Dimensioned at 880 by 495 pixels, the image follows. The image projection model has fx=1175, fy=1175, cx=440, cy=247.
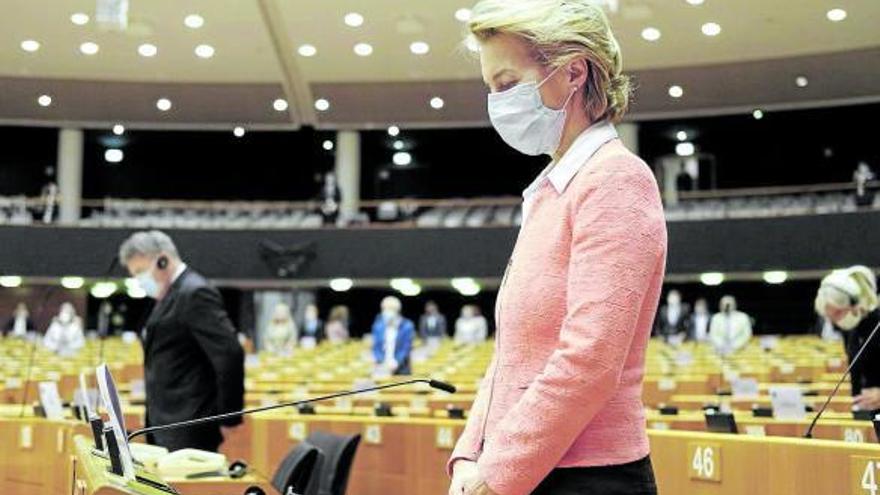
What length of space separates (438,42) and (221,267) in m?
6.39

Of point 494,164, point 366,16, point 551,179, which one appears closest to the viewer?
point 551,179

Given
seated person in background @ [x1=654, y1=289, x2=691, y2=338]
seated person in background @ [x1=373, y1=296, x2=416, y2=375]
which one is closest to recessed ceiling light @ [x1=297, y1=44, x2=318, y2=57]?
seated person in background @ [x1=654, y1=289, x2=691, y2=338]

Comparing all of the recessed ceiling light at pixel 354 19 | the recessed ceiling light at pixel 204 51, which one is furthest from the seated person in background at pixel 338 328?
the recessed ceiling light at pixel 204 51

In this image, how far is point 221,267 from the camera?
77.1 feet

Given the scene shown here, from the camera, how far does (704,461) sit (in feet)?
12.5

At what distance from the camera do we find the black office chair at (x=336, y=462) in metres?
4.56

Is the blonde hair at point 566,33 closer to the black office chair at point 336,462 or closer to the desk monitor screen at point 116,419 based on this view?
the desk monitor screen at point 116,419

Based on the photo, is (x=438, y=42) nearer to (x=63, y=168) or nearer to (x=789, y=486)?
(x=63, y=168)

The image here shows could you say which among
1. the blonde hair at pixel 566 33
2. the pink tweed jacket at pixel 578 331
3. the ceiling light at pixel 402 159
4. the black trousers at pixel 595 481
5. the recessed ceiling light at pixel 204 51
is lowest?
the black trousers at pixel 595 481

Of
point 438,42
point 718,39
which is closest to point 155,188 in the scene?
point 438,42

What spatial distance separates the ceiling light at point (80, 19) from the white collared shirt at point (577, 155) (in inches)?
767

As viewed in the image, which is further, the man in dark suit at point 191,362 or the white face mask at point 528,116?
the man in dark suit at point 191,362

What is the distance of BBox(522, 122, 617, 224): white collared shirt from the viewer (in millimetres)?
1823

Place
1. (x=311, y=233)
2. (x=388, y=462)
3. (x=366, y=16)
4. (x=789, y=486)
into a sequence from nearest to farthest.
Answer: (x=789, y=486) → (x=388, y=462) → (x=366, y=16) → (x=311, y=233)
